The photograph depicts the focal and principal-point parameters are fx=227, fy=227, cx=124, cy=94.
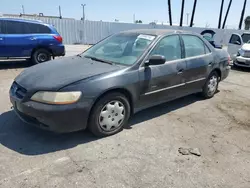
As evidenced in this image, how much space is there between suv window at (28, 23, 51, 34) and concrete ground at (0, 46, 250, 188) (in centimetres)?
475

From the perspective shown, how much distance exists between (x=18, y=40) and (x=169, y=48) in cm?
607

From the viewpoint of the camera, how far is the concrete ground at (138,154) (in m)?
2.54

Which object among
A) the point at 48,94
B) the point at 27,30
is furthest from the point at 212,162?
the point at 27,30

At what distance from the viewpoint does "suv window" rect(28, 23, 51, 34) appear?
833 cm

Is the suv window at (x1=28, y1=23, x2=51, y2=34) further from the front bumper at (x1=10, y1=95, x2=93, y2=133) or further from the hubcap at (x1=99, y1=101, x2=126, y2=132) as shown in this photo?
the hubcap at (x1=99, y1=101, x2=126, y2=132)

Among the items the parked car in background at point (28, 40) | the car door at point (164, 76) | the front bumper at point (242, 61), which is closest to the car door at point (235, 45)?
the front bumper at point (242, 61)

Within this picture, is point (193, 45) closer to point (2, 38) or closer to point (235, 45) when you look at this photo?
point (2, 38)

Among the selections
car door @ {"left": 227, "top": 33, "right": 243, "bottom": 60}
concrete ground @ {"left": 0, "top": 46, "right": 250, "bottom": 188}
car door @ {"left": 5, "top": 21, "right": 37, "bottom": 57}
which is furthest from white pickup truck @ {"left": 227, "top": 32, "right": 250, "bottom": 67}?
car door @ {"left": 5, "top": 21, "right": 37, "bottom": 57}

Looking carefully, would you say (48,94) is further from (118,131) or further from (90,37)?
(90,37)

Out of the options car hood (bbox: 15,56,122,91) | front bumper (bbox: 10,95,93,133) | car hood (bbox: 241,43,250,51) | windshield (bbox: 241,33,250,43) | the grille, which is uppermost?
windshield (bbox: 241,33,250,43)

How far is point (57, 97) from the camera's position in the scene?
115 inches

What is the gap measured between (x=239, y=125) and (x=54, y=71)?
3.33 m

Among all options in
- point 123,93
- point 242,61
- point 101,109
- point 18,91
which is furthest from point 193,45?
point 242,61

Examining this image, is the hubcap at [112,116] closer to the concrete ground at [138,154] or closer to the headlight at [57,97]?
the concrete ground at [138,154]
